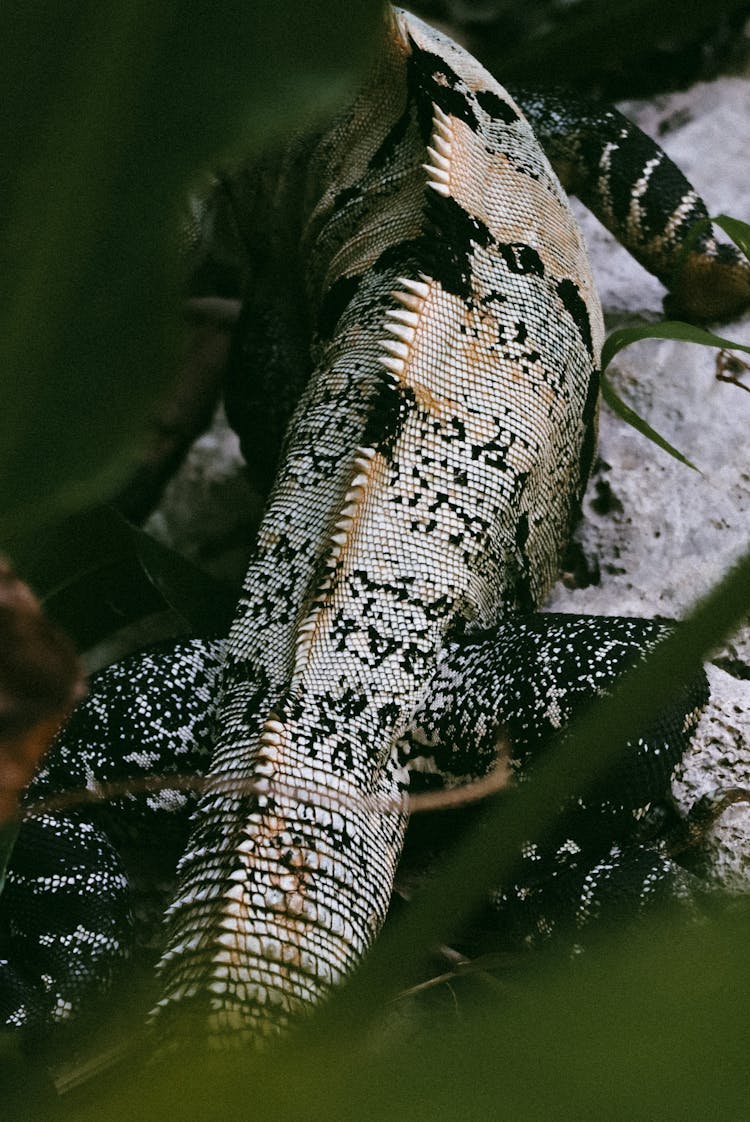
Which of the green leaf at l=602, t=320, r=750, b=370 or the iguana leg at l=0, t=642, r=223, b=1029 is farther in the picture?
the green leaf at l=602, t=320, r=750, b=370

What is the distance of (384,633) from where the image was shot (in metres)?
1.71

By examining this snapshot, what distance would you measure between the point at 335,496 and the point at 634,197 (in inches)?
51.7

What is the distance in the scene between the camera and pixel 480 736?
167 cm

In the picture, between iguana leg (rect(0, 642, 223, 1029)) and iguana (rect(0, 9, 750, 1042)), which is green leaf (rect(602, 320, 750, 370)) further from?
iguana leg (rect(0, 642, 223, 1029))

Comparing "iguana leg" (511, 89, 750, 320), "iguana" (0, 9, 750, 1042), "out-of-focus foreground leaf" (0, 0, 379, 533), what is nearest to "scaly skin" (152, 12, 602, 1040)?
"iguana" (0, 9, 750, 1042)

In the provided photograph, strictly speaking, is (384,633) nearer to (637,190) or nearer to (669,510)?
(669,510)


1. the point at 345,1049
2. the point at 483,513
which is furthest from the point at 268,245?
the point at 345,1049

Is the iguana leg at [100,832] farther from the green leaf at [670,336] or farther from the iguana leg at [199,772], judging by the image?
the green leaf at [670,336]

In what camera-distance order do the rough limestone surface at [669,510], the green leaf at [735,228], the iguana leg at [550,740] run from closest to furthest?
the iguana leg at [550,740] < the rough limestone surface at [669,510] < the green leaf at [735,228]

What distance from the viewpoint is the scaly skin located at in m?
1.39

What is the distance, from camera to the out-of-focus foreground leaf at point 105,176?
55cm

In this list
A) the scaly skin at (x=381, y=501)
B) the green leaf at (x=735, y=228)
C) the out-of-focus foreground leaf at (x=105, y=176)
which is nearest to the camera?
the out-of-focus foreground leaf at (x=105, y=176)

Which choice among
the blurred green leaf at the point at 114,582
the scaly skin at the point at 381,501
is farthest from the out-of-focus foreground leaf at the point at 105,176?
the blurred green leaf at the point at 114,582

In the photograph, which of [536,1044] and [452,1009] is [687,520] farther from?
[536,1044]
